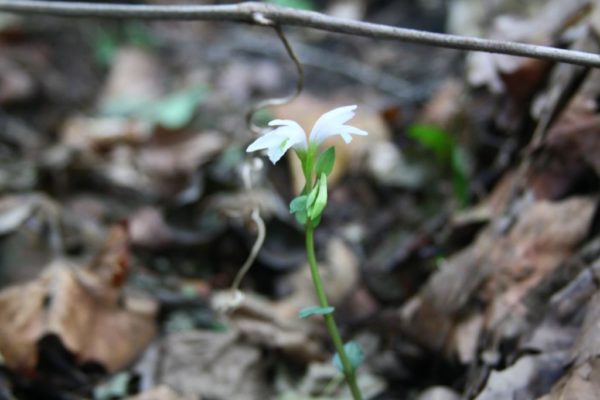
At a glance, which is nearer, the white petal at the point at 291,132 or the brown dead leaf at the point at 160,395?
the white petal at the point at 291,132

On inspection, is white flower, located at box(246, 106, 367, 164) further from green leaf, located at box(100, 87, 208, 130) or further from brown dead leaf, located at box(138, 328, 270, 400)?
Result: green leaf, located at box(100, 87, 208, 130)

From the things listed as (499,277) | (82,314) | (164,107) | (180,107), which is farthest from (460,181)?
(164,107)

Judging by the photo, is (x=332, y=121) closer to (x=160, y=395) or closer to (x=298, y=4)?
(x=160, y=395)

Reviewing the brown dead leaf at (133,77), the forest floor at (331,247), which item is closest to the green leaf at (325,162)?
the forest floor at (331,247)

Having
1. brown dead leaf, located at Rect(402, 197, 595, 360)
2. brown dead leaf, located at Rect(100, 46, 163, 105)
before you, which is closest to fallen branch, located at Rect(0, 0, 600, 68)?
brown dead leaf, located at Rect(402, 197, 595, 360)

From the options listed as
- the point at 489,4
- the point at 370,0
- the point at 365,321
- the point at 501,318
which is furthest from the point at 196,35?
the point at 501,318

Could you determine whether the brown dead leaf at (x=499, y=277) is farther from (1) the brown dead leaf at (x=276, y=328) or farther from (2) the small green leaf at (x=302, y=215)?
(2) the small green leaf at (x=302, y=215)
